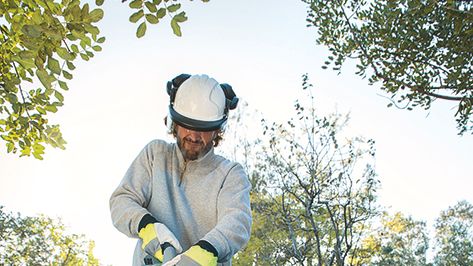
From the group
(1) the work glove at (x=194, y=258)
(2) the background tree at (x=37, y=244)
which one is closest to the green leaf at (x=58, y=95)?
(1) the work glove at (x=194, y=258)

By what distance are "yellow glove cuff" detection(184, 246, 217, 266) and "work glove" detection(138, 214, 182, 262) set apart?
13 centimetres

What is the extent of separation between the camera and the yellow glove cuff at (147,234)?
250cm

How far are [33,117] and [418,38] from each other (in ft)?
15.7

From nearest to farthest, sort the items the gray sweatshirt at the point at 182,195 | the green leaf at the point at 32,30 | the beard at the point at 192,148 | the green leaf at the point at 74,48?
the green leaf at the point at 32,30, the gray sweatshirt at the point at 182,195, the beard at the point at 192,148, the green leaf at the point at 74,48

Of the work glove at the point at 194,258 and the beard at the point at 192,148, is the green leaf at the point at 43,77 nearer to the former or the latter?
the beard at the point at 192,148

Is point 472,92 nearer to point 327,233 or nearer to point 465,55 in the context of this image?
point 465,55

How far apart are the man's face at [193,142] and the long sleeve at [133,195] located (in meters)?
0.21

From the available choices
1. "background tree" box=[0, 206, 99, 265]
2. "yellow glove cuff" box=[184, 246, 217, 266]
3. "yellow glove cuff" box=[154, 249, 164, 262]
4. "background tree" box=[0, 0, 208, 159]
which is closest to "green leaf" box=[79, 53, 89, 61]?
"background tree" box=[0, 0, 208, 159]

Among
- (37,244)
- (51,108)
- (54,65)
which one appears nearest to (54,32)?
(54,65)

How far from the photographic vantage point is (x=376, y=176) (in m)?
13.6

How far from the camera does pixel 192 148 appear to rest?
9.18 feet

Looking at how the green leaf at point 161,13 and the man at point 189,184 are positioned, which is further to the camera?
the man at point 189,184

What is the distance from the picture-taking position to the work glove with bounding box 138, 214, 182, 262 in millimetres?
2486

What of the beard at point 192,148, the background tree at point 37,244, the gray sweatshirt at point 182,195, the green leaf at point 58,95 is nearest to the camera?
the gray sweatshirt at point 182,195
